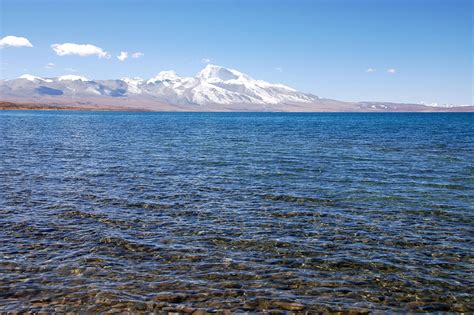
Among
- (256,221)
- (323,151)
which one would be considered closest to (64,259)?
(256,221)

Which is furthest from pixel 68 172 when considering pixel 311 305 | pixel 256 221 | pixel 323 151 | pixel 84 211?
pixel 323 151

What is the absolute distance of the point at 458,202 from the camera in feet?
81.4

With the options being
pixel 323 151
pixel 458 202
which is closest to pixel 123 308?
pixel 458 202

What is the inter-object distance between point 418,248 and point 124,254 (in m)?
12.1

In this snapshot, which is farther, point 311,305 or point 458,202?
point 458,202

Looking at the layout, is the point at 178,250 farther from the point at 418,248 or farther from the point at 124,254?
the point at 418,248

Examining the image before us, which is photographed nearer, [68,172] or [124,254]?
[124,254]

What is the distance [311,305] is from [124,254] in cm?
772

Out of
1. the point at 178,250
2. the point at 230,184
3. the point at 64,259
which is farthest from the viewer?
the point at 230,184

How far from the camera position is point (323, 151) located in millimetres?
53312

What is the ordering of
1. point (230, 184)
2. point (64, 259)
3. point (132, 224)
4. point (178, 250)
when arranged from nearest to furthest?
1. point (64, 259)
2. point (178, 250)
3. point (132, 224)
4. point (230, 184)

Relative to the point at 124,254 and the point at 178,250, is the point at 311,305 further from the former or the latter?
the point at 124,254

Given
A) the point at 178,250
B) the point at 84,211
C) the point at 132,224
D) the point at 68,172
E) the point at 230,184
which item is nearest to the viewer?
the point at 178,250

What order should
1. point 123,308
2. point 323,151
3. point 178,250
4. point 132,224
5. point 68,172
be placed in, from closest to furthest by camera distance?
point 123,308 < point 178,250 < point 132,224 < point 68,172 < point 323,151
